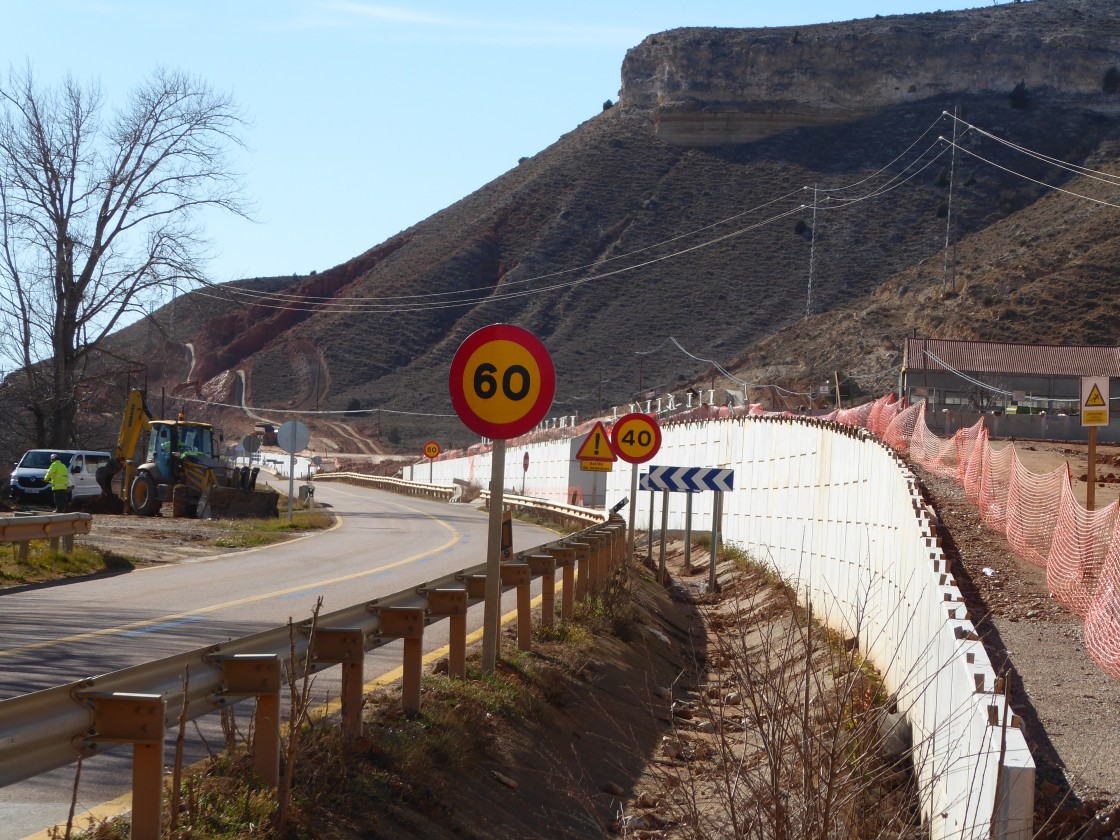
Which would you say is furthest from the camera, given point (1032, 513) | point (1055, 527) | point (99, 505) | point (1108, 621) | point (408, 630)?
point (99, 505)

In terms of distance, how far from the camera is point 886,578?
11.2 metres

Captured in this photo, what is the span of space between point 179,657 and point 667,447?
97.3 ft

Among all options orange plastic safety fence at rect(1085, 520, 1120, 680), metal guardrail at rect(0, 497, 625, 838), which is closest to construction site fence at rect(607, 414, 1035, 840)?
orange plastic safety fence at rect(1085, 520, 1120, 680)

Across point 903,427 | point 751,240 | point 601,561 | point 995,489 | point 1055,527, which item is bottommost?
point 601,561

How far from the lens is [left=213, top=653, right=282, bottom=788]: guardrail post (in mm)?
5406

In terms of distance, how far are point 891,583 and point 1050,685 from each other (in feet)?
A: 8.34

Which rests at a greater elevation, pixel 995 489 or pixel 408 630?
pixel 995 489

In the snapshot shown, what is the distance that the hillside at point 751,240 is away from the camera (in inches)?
2744

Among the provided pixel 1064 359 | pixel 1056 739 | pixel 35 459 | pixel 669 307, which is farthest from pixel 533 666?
pixel 669 307

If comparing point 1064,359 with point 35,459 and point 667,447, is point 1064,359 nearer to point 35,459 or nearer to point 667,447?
point 667,447

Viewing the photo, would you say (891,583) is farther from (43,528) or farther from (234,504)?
(234,504)

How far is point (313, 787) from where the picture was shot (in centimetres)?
568

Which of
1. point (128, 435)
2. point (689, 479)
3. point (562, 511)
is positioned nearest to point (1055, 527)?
point (689, 479)

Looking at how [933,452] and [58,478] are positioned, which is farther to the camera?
[58,478]
